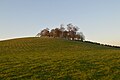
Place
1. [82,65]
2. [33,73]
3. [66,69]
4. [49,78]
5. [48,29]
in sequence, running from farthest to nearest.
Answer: [48,29] → [82,65] → [66,69] → [33,73] → [49,78]

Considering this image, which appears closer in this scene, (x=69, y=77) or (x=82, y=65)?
(x=69, y=77)

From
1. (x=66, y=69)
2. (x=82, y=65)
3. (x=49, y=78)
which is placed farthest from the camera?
(x=82, y=65)

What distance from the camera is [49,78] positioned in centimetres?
2128

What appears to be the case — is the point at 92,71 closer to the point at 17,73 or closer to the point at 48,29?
the point at 17,73

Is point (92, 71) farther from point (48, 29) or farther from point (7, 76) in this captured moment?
point (48, 29)

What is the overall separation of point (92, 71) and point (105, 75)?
184cm

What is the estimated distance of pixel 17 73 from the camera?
76.7 feet

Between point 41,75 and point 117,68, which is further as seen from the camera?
point 117,68

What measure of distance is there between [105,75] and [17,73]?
880 centimetres

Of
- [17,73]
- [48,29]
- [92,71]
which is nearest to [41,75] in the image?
[17,73]

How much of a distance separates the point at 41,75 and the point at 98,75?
18.2 ft

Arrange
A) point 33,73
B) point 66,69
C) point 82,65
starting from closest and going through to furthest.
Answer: point 33,73
point 66,69
point 82,65

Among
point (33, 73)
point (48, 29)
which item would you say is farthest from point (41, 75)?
point (48, 29)

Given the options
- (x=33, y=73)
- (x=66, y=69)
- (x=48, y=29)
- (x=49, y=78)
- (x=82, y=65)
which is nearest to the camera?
(x=49, y=78)
